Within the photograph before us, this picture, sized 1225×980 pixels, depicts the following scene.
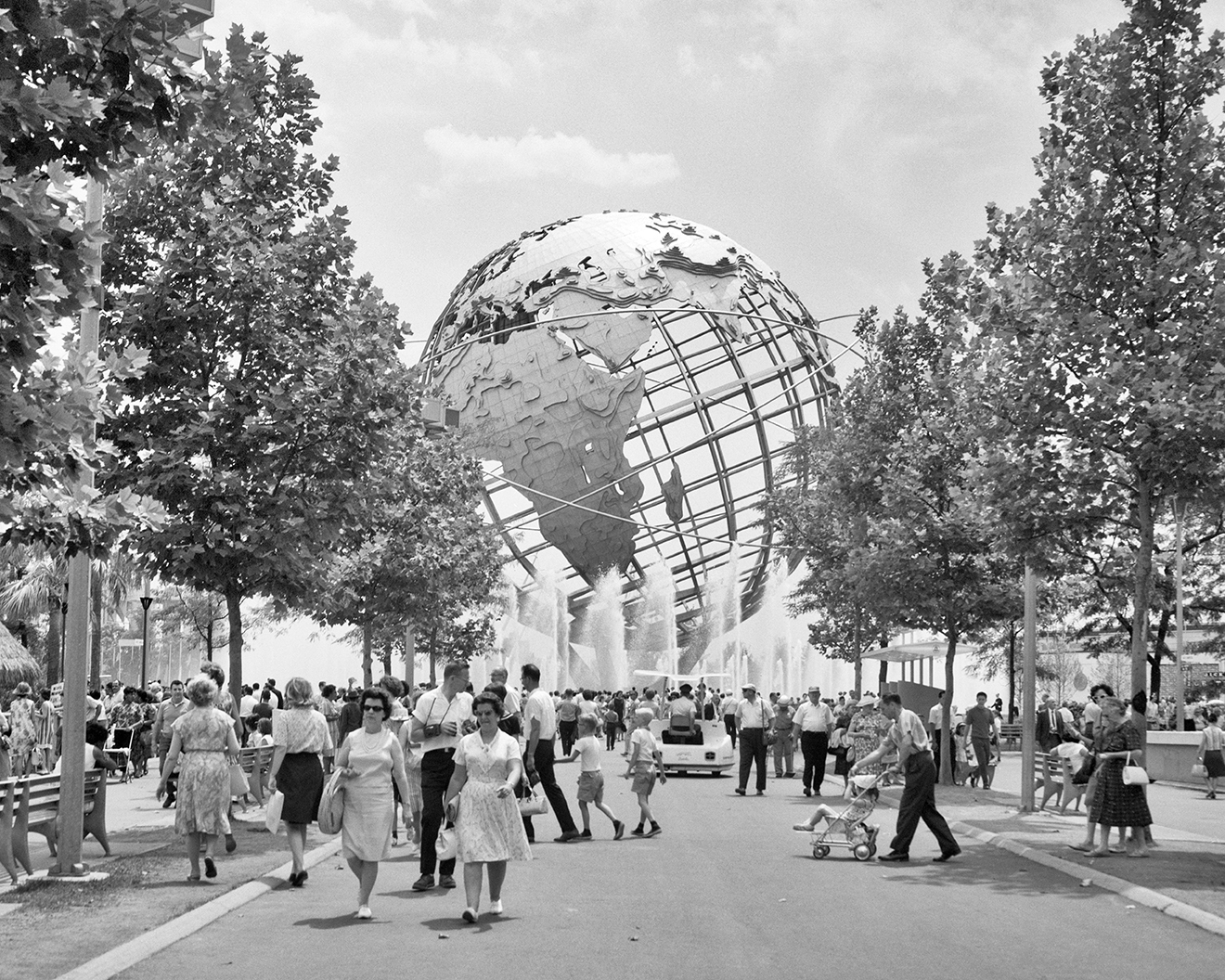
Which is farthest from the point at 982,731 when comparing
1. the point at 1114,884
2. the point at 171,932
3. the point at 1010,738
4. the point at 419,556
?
the point at 1010,738

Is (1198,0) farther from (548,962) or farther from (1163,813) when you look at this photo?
(548,962)

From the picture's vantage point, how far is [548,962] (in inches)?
316

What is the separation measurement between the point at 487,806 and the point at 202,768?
9.18 feet

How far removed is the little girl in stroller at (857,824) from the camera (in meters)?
13.4

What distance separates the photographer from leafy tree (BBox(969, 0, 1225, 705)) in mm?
14305

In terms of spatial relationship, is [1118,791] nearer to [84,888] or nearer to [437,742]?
[437,742]

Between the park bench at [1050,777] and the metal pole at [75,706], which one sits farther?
the park bench at [1050,777]

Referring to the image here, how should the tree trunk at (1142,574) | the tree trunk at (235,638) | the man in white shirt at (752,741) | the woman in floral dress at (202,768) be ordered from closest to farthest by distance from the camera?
1. the woman in floral dress at (202,768)
2. the tree trunk at (1142,574)
3. the tree trunk at (235,638)
4. the man in white shirt at (752,741)

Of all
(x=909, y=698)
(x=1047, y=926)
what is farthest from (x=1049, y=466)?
(x=909, y=698)

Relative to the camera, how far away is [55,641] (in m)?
38.7

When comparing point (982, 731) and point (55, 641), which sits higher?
point (55, 641)

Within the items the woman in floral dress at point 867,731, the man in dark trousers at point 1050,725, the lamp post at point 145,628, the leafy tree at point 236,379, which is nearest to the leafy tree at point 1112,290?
the woman in floral dress at point 867,731

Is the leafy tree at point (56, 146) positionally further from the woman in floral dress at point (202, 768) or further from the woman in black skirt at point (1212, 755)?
the woman in black skirt at point (1212, 755)

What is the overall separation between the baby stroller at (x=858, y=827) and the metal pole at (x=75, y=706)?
6.29 m
